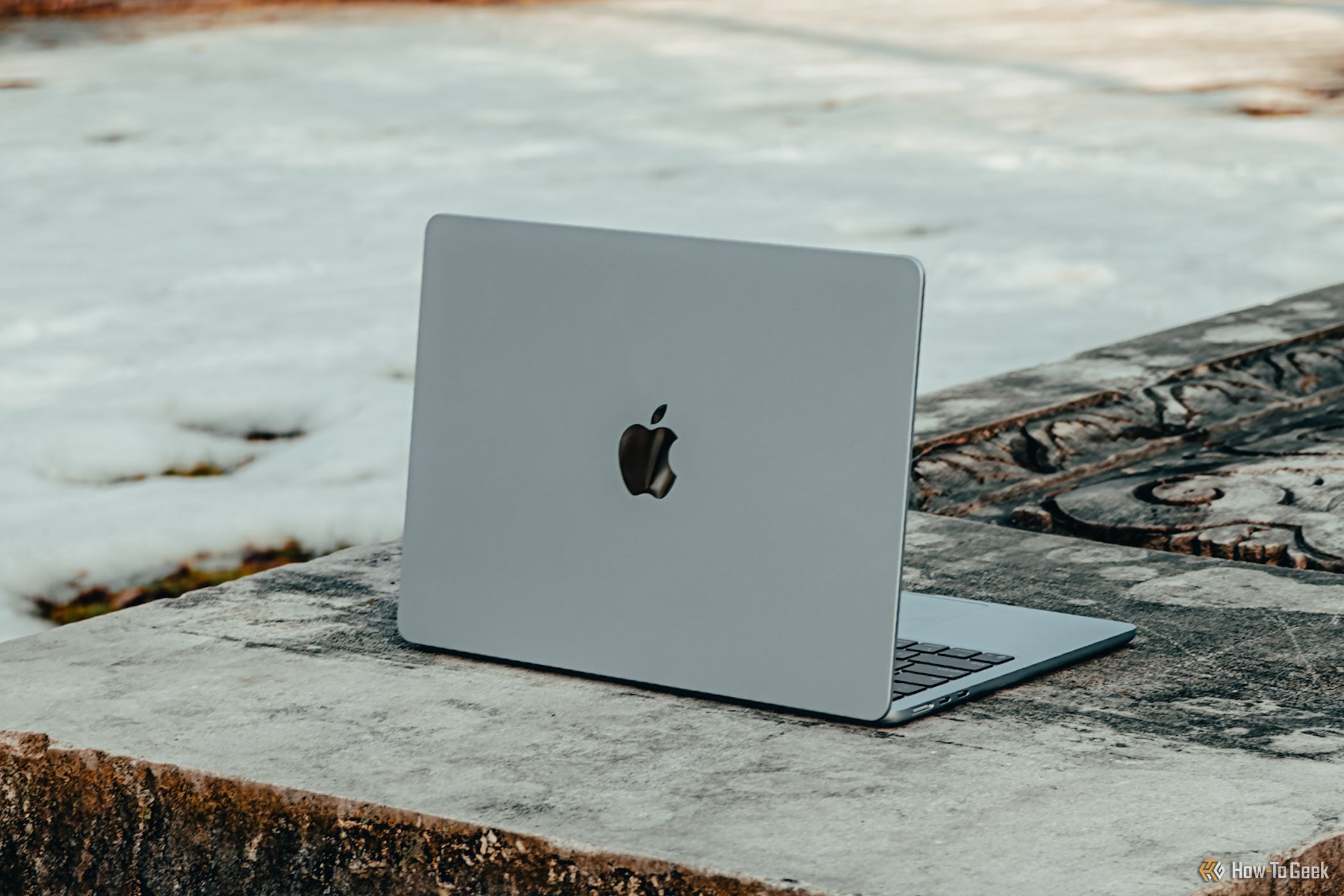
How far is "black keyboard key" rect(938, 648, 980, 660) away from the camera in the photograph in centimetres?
111

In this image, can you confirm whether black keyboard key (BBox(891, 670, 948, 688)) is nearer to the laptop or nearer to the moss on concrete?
the laptop

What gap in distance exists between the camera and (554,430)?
1057 millimetres

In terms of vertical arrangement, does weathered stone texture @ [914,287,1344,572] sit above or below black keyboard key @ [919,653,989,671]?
below

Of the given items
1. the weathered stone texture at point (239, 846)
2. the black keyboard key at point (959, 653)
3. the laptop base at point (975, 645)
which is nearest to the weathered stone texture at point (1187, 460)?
the laptop base at point (975, 645)

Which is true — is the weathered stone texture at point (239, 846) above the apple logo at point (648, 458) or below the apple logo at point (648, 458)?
below

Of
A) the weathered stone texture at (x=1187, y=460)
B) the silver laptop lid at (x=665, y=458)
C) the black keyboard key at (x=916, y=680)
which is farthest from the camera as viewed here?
the weathered stone texture at (x=1187, y=460)

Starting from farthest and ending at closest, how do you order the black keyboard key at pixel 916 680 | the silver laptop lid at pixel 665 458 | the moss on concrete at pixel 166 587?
the moss on concrete at pixel 166 587, the black keyboard key at pixel 916 680, the silver laptop lid at pixel 665 458

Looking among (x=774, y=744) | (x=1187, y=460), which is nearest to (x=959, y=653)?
(x=774, y=744)

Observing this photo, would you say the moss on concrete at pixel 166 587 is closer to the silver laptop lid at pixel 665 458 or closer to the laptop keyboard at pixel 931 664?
the silver laptop lid at pixel 665 458

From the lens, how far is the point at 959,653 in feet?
3.68

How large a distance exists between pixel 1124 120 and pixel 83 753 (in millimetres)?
4320

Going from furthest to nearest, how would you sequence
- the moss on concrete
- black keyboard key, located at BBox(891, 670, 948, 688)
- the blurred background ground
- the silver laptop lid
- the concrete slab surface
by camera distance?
the blurred background ground, the moss on concrete, black keyboard key, located at BBox(891, 670, 948, 688), the silver laptop lid, the concrete slab surface

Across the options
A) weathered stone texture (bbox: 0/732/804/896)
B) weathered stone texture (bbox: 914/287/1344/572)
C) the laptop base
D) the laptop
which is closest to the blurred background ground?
weathered stone texture (bbox: 914/287/1344/572)

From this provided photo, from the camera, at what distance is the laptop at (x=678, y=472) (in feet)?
3.12
